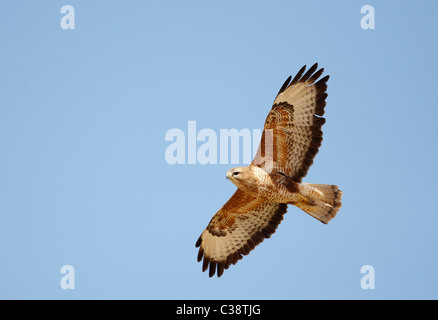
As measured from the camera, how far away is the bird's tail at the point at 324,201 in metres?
9.71

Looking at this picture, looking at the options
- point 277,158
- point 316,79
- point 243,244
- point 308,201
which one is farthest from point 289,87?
point 243,244

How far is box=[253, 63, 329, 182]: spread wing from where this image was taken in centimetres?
960

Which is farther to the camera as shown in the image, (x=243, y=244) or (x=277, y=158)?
(x=243, y=244)

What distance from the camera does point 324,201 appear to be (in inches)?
384

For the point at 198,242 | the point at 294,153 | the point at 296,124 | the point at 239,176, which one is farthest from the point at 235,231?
the point at 296,124

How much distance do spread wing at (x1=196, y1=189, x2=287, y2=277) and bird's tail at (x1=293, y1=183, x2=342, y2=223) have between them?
81 cm

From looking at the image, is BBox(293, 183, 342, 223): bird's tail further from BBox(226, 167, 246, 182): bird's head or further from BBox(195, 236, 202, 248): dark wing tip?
BBox(195, 236, 202, 248): dark wing tip

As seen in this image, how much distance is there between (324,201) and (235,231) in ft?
5.58

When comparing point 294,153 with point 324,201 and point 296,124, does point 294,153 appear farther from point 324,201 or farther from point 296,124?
point 324,201

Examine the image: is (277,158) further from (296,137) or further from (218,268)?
(218,268)
